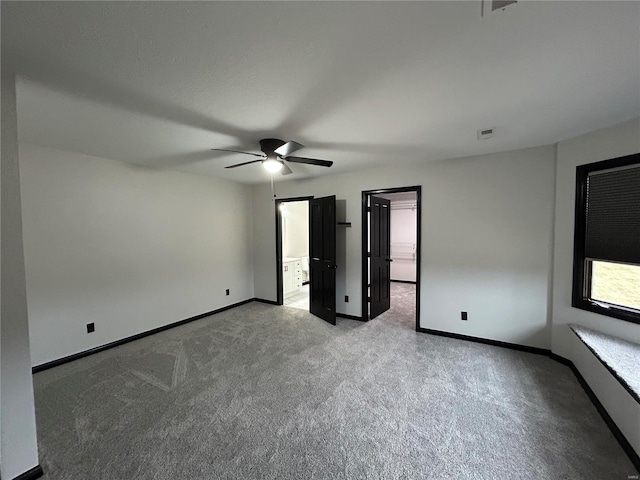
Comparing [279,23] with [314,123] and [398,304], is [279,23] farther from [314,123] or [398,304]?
[398,304]

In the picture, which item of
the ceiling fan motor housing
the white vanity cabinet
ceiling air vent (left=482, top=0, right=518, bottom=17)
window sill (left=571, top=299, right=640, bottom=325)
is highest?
ceiling air vent (left=482, top=0, right=518, bottom=17)

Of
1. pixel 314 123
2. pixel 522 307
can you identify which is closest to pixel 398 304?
pixel 522 307

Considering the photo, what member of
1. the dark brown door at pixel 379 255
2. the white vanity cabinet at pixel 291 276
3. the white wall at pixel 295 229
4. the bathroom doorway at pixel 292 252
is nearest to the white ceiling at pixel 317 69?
the dark brown door at pixel 379 255

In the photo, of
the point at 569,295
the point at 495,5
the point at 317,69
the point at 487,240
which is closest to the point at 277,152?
the point at 317,69

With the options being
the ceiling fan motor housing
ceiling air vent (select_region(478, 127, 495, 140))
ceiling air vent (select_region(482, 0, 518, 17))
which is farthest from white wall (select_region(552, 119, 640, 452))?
the ceiling fan motor housing

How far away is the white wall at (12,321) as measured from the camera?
4.62 ft

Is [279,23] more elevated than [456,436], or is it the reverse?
[279,23]

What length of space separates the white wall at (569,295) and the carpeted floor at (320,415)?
0.19 metres

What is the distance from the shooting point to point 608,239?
231cm

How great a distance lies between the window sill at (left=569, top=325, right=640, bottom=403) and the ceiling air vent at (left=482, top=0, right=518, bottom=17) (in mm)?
2289

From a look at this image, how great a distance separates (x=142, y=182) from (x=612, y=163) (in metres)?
5.22

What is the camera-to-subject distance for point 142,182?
3.49m

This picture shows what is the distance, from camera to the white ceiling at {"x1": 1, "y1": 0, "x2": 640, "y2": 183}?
1.10m

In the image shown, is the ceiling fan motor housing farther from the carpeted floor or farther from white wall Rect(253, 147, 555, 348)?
the carpeted floor
